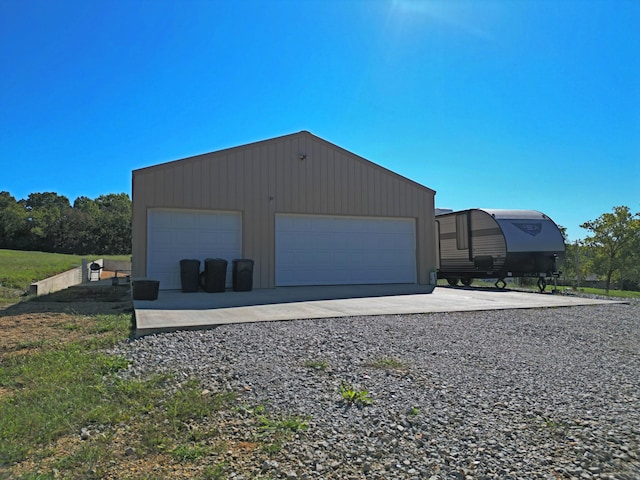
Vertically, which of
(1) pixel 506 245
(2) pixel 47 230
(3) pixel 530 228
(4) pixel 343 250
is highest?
(2) pixel 47 230

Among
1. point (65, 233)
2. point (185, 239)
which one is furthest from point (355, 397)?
point (65, 233)

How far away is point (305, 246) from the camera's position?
1251 cm

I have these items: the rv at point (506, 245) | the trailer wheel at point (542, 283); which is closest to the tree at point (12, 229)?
the rv at point (506, 245)

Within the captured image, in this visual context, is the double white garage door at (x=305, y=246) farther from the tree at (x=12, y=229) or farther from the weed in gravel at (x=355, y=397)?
Result: the tree at (x=12, y=229)

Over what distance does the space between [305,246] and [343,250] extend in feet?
4.02

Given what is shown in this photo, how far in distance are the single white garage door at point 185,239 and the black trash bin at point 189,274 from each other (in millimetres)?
363

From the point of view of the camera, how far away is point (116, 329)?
20.0 feet

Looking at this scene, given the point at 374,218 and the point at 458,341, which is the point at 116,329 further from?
the point at 374,218

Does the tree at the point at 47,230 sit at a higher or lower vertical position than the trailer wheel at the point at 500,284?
higher

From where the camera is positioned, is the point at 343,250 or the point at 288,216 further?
the point at 343,250

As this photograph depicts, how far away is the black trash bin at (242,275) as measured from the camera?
36.5 feet

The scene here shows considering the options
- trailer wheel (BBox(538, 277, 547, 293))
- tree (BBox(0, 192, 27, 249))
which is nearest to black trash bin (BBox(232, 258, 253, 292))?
trailer wheel (BBox(538, 277, 547, 293))

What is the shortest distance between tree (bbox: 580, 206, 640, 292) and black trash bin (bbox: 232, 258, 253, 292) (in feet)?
70.6

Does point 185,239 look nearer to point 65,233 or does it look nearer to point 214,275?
point 214,275
